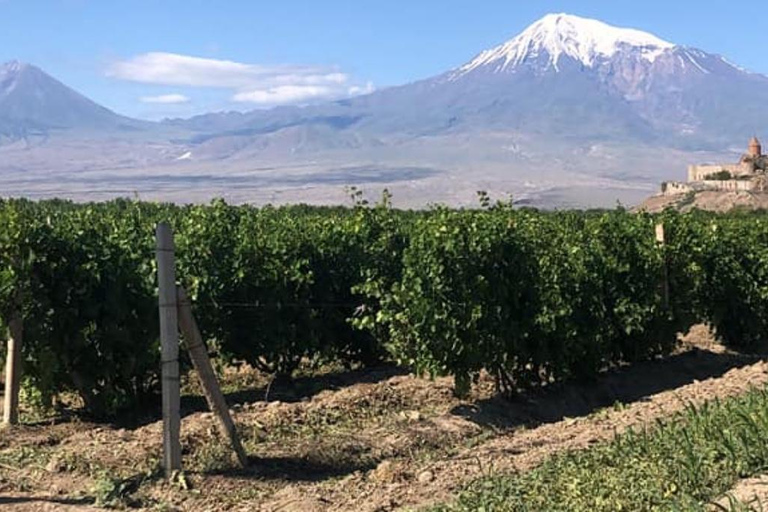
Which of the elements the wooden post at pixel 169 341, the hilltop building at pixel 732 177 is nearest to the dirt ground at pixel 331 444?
the wooden post at pixel 169 341

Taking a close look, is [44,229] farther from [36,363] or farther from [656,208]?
[656,208]

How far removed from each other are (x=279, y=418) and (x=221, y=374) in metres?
2.91

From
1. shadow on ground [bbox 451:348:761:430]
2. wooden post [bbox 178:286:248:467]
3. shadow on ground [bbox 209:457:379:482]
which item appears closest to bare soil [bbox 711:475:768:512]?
shadow on ground [bbox 209:457:379:482]

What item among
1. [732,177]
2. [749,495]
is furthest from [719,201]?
[749,495]

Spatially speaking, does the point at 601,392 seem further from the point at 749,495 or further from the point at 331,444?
the point at 749,495

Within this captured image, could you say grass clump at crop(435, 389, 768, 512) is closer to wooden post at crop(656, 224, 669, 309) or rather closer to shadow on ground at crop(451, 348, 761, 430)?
shadow on ground at crop(451, 348, 761, 430)

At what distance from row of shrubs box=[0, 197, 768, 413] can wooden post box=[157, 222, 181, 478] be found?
2.39m

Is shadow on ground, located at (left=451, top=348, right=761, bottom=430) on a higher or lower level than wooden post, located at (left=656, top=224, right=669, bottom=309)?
lower

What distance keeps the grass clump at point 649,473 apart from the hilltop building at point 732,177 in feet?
251

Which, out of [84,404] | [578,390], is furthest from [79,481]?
[578,390]

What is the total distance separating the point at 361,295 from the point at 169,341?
6.11 m

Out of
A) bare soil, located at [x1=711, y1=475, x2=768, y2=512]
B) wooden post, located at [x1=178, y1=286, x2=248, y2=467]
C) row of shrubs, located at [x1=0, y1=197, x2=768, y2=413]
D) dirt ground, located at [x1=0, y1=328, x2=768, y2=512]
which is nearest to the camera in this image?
bare soil, located at [x1=711, y1=475, x2=768, y2=512]

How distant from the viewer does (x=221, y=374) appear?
11844 millimetres

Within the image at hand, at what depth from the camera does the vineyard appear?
9.33 m
